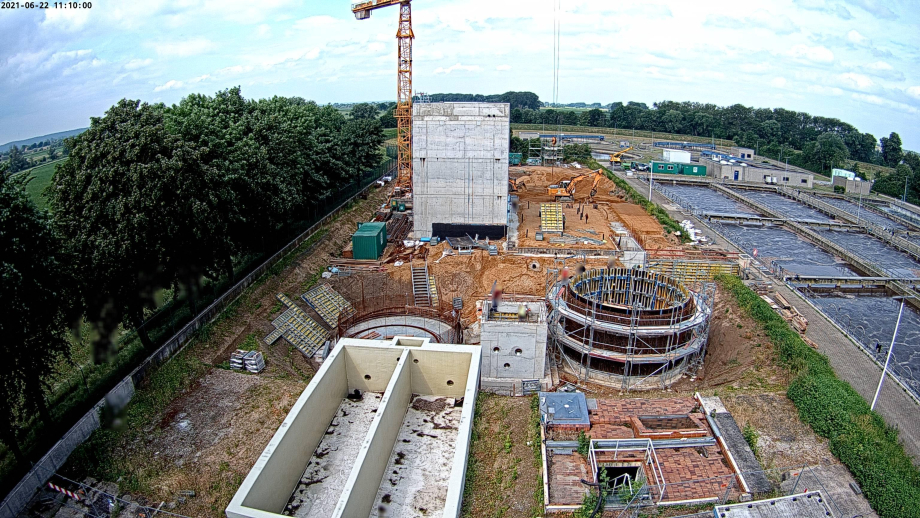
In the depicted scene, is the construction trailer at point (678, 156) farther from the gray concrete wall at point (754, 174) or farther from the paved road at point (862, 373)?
the paved road at point (862, 373)

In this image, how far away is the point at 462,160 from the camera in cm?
3581

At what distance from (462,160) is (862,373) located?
24.3m

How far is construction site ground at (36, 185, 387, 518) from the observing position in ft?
47.3

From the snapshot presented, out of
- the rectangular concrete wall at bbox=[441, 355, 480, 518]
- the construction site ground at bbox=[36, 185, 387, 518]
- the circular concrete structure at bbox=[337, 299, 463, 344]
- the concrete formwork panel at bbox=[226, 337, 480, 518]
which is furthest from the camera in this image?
the circular concrete structure at bbox=[337, 299, 463, 344]

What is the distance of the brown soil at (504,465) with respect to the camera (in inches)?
548

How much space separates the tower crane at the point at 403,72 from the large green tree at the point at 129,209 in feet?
94.0

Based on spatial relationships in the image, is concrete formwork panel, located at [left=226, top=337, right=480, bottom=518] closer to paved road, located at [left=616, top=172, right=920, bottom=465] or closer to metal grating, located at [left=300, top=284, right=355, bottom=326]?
metal grating, located at [left=300, top=284, right=355, bottom=326]

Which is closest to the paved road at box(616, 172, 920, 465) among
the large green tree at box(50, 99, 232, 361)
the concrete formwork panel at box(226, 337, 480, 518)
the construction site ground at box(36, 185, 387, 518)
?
the concrete formwork panel at box(226, 337, 480, 518)

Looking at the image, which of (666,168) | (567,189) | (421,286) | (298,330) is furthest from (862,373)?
(666,168)

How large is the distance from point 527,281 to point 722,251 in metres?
14.7

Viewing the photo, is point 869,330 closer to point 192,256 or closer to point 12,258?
point 192,256

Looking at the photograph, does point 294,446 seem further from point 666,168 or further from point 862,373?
point 666,168

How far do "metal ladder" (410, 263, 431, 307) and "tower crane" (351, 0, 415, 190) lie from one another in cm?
1831

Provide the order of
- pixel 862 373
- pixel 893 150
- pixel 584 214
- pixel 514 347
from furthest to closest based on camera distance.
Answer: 1. pixel 893 150
2. pixel 584 214
3. pixel 514 347
4. pixel 862 373
